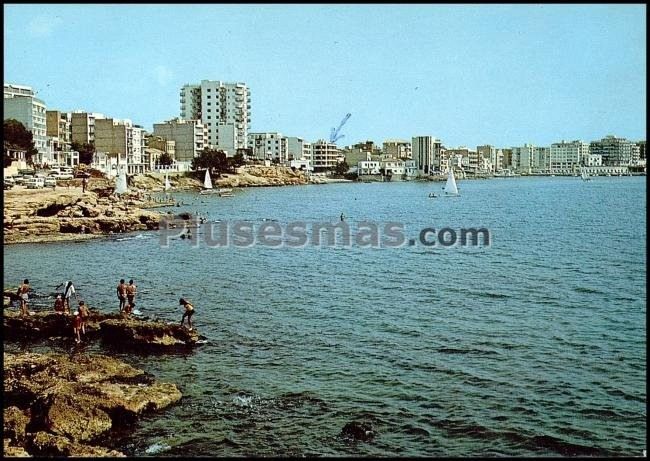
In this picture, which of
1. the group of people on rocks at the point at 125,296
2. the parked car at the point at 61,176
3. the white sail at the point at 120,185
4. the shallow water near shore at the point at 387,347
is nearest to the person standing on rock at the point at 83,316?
the shallow water near shore at the point at 387,347

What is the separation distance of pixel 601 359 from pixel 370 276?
59.7 ft

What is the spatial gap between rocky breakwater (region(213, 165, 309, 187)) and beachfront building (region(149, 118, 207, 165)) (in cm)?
1158

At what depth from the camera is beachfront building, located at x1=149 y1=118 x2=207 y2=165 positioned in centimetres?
15988

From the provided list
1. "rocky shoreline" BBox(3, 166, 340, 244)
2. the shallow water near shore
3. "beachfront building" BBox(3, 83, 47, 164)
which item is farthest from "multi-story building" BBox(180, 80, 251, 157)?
the shallow water near shore

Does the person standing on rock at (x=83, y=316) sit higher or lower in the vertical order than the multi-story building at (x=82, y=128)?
lower

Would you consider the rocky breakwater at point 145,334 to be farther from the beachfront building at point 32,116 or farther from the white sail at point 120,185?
the beachfront building at point 32,116

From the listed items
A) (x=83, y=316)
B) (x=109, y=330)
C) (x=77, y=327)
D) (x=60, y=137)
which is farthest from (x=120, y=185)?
(x=77, y=327)

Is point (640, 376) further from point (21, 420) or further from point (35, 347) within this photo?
point (35, 347)

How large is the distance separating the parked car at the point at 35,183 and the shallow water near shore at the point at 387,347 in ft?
78.3

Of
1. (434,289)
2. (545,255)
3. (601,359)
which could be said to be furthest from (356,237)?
(601,359)

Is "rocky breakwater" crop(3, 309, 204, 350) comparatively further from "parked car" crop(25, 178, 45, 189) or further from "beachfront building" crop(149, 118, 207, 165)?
"beachfront building" crop(149, 118, 207, 165)

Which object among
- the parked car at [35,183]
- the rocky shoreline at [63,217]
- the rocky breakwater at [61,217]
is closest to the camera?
the rocky shoreline at [63,217]

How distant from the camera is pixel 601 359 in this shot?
21.7m

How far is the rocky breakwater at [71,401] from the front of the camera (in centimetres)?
1433
